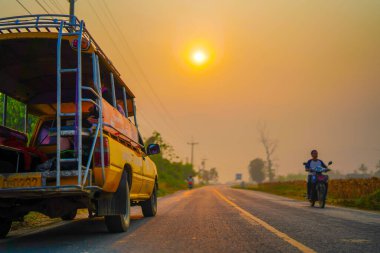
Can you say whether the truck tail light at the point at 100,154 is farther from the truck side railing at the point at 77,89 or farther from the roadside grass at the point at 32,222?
the roadside grass at the point at 32,222

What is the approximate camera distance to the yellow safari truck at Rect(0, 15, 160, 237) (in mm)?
5957

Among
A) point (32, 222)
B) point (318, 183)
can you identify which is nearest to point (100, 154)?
point (32, 222)

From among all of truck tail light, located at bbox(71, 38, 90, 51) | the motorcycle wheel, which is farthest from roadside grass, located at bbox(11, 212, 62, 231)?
the motorcycle wheel

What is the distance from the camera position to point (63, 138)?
6609mm

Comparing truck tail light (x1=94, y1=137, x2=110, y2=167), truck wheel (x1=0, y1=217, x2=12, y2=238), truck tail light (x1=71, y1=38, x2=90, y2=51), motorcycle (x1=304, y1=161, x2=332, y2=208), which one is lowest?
truck wheel (x1=0, y1=217, x2=12, y2=238)

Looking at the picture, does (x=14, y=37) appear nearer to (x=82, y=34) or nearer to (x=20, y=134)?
(x=82, y=34)

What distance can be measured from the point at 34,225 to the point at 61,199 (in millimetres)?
2937

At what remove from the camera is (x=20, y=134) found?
7.98 m

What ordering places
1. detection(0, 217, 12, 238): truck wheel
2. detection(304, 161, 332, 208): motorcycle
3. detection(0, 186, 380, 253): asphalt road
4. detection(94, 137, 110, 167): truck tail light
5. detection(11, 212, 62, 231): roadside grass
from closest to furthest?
detection(0, 186, 380, 253): asphalt road < detection(94, 137, 110, 167): truck tail light < detection(0, 217, 12, 238): truck wheel < detection(11, 212, 62, 231): roadside grass < detection(304, 161, 332, 208): motorcycle

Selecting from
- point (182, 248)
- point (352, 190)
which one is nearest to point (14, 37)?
point (182, 248)

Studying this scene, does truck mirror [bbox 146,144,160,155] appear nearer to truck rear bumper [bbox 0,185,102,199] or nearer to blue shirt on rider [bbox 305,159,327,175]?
truck rear bumper [bbox 0,185,102,199]

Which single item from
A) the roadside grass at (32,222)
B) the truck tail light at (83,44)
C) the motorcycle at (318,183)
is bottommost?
the roadside grass at (32,222)

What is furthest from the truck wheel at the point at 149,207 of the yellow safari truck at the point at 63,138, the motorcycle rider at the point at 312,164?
the motorcycle rider at the point at 312,164

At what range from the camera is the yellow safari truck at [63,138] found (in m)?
5.96
